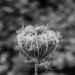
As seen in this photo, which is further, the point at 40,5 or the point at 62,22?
the point at 40,5

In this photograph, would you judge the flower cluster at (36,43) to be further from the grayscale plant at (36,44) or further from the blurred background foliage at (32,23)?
the blurred background foliage at (32,23)

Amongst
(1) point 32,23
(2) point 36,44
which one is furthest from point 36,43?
(1) point 32,23

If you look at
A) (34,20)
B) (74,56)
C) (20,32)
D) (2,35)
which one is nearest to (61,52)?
(74,56)

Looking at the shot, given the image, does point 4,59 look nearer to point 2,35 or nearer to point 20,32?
point 2,35

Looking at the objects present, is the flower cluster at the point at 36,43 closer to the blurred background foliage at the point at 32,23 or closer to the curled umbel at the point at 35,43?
the curled umbel at the point at 35,43

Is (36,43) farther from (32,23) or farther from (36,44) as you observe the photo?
(32,23)

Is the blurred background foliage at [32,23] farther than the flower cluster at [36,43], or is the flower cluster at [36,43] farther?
the blurred background foliage at [32,23]

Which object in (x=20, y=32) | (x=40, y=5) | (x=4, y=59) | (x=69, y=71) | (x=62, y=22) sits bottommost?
(x=69, y=71)

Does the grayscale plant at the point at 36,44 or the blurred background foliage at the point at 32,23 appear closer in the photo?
the grayscale plant at the point at 36,44

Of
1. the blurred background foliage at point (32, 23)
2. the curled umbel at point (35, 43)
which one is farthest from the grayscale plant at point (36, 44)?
the blurred background foliage at point (32, 23)
